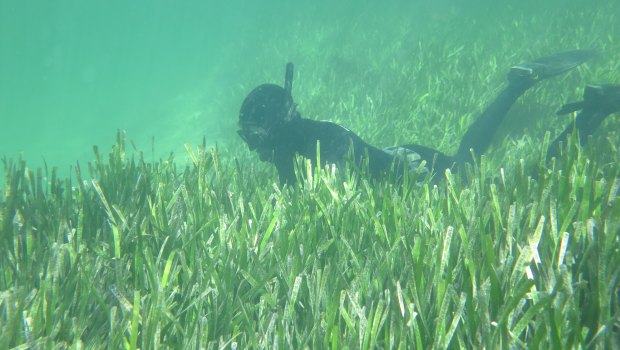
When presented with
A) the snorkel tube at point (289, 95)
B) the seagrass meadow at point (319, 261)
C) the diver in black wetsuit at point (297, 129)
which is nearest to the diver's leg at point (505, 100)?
the diver in black wetsuit at point (297, 129)

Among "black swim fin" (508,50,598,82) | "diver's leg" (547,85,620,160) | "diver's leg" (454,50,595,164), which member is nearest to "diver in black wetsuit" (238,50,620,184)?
"diver's leg" (547,85,620,160)

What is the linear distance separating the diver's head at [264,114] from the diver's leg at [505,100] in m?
3.38

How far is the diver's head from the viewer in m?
4.97

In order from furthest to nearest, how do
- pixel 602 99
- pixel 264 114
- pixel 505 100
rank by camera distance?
pixel 505 100 → pixel 602 99 → pixel 264 114

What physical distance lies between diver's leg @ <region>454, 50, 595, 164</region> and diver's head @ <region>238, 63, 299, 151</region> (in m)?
3.38

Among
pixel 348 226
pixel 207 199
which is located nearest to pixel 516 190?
pixel 348 226

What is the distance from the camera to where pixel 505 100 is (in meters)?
7.25

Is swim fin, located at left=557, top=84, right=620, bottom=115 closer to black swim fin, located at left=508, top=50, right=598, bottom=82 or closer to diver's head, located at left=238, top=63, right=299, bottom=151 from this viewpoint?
black swim fin, located at left=508, top=50, right=598, bottom=82

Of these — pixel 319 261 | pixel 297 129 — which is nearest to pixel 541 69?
pixel 297 129

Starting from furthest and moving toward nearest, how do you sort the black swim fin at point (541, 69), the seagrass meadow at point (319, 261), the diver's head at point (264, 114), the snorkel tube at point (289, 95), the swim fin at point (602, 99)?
the black swim fin at point (541, 69)
the swim fin at point (602, 99)
the snorkel tube at point (289, 95)
the diver's head at point (264, 114)
the seagrass meadow at point (319, 261)

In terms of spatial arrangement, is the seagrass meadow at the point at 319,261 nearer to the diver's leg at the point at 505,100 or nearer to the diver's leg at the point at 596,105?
the diver's leg at the point at 596,105

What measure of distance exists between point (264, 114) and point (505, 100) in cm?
464

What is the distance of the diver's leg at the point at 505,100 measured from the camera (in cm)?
702

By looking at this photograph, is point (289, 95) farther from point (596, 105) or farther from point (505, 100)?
point (505, 100)
